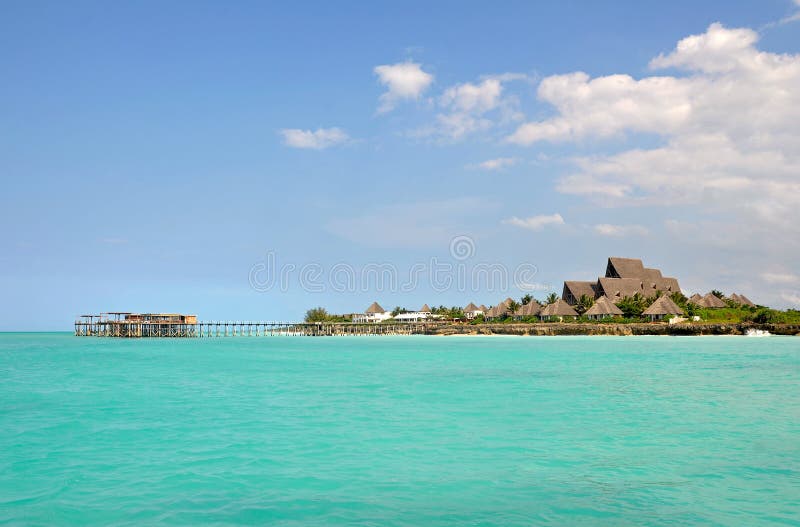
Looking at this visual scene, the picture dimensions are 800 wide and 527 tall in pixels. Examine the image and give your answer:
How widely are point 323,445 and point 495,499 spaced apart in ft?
13.1

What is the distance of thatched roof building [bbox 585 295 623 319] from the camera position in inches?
2740

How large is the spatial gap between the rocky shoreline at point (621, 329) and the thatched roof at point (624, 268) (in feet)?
51.3

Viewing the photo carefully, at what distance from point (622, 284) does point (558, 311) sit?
10050 millimetres

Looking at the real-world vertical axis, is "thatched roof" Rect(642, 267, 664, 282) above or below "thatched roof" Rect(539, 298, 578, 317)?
above

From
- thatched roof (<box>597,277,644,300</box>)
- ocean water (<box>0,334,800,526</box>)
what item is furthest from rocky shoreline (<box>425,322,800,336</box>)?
ocean water (<box>0,334,800,526</box>)

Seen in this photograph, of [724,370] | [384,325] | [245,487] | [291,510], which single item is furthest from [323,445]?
[384,325]

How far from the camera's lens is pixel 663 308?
65.7m

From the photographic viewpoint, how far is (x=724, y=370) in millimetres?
23859

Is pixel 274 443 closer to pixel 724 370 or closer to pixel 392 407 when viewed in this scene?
pixel 392 407

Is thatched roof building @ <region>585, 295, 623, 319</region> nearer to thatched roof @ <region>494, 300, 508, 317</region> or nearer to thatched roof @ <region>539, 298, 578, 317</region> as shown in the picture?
thatched roof @ <region>539, 298, 578, 317</region>

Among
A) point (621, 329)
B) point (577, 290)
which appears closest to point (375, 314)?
point (577, 290)

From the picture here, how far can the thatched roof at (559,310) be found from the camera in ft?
243

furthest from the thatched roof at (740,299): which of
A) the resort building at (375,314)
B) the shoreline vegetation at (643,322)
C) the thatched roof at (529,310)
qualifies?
the resort building at (375,314)

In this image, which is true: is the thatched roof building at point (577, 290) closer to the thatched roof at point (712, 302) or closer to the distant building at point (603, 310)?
the distant building at point (603, 310)
